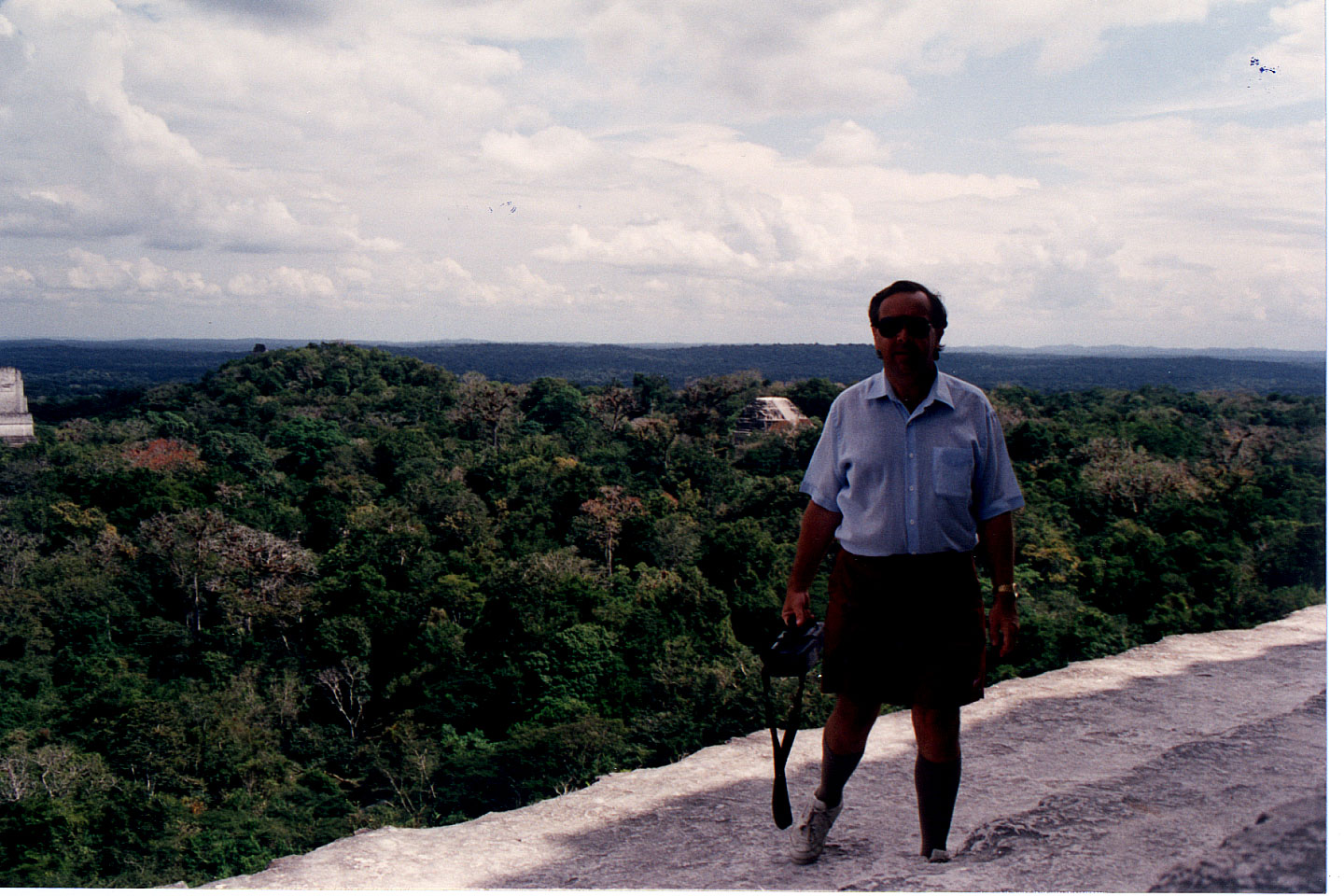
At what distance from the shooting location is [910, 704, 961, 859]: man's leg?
303cm

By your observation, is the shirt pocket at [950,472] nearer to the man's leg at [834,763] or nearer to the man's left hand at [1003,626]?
the man's left hand at [1003,626]

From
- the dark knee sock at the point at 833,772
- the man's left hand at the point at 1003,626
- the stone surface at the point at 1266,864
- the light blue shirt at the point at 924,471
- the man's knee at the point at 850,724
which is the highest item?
the light blue shirt at the point at 924,471

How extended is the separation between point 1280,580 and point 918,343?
20.3 m

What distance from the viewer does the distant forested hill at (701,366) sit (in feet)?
132

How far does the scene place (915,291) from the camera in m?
3.07

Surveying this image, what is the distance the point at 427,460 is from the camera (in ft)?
108

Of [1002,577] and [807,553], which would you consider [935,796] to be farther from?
[807,553]

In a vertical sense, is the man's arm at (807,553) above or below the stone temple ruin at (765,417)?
above

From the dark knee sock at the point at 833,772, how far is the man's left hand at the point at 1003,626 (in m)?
0.57

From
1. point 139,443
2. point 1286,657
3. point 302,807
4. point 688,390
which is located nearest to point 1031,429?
point 688,390

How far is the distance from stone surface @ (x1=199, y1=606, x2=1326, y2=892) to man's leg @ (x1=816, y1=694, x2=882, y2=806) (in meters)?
0.33

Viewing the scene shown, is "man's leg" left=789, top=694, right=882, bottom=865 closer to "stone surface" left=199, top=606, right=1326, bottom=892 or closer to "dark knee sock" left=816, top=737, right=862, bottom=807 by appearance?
"dark knee sock" left=816, top=737, right=862, bottom=807

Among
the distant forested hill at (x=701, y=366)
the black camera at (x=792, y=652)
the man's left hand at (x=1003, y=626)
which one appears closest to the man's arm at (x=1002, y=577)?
the man's left hand at (x=1003, y=626)

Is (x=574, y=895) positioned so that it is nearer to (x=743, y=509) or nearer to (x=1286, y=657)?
(x=1286, y=657)
